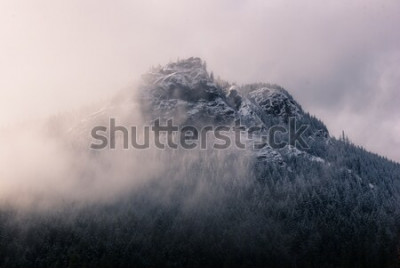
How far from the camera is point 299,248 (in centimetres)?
18050

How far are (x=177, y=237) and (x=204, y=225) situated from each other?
541 inches

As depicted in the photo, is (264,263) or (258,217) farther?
(258,217)

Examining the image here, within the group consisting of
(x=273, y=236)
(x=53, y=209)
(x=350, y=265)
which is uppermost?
(x=53, y=209)

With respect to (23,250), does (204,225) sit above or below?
above

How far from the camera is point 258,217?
198 m

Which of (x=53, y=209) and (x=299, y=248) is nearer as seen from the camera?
(x=299, y=248)

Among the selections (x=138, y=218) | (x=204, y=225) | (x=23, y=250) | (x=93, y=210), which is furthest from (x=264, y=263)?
(x=23, y=250)

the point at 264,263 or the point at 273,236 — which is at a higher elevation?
the point at 273,236

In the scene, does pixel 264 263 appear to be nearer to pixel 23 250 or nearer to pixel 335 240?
pixel 335 240

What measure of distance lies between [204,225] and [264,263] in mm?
27685

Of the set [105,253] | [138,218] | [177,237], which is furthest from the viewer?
[138,218]

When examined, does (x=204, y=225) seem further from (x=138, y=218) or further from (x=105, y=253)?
(x=105, y=253)

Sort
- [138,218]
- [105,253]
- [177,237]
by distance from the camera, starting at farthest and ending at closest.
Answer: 1. [138,218]
2. [177,237]
3. [105,253]

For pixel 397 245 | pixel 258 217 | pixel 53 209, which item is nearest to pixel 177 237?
pixel 258 217
